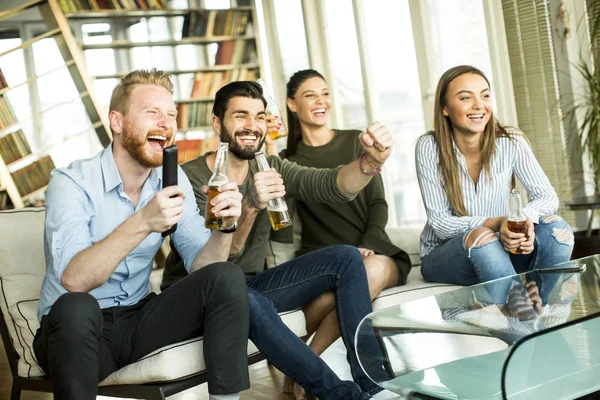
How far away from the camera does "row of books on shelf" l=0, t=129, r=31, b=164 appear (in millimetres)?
5312

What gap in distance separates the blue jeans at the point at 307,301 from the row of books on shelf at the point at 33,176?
11.3 feet

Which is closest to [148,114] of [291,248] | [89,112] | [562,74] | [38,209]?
[38,209]

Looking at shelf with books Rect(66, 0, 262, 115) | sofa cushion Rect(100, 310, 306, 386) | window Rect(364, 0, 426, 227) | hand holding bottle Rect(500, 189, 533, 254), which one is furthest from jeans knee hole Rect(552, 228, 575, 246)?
shelf with books Rect(66, 0, 262, 115)

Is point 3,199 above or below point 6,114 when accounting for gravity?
below

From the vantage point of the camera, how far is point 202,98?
6023 millimetres

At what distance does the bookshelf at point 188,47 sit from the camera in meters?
→ 5.71

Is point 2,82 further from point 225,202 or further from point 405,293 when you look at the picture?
point 225,202

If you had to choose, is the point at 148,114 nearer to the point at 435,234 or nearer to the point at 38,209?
the point at 38,209

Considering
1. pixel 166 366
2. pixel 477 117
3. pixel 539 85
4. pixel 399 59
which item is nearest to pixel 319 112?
pixel 477 117

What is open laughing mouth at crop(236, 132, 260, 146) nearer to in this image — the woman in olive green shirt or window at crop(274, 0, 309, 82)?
the woman in olive green shirt

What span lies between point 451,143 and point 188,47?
3.69 metres

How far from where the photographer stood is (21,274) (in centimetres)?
236

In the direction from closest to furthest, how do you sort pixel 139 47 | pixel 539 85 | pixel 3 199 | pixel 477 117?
pixel 477 117 < pixel 539 85 < pixel 3 199 < pixel 139 47

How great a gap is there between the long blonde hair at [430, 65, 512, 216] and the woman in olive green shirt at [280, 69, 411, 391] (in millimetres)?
282
